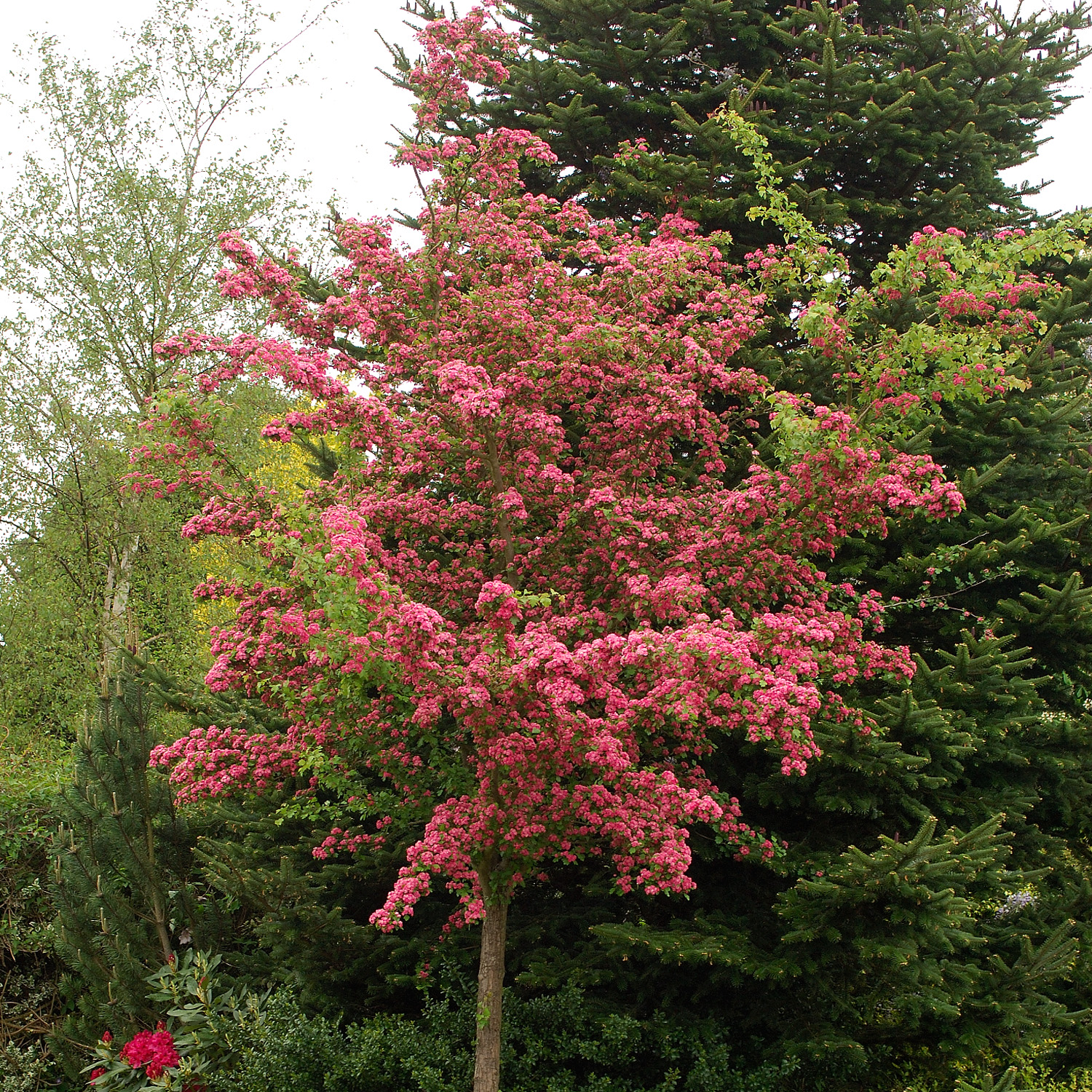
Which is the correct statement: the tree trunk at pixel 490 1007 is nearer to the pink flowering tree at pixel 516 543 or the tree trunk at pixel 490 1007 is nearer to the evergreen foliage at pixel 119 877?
the pink flowering tree at pixel 516 543

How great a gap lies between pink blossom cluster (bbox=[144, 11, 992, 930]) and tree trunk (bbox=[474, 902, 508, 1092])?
0.87 ft

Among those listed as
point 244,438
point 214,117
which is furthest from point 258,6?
point 244,438

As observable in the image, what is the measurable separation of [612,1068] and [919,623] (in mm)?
4647

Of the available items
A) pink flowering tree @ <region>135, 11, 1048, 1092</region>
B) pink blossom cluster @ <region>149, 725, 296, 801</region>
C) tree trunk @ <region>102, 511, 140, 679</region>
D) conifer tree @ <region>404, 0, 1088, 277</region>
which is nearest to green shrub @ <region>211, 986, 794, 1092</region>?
pink flowering tree @ <region>135, 11, 1048, 1092</region>

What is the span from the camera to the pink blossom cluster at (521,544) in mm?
5148

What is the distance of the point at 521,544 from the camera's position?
708 centimetres

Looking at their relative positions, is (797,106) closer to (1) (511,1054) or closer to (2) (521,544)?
(2) (521,544)

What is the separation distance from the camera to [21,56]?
669 inches

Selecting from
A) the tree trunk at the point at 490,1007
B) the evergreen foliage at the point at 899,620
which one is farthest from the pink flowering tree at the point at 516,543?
the evergreen foliage at the point at 899,620

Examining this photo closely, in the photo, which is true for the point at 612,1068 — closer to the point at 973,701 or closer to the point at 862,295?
the point at 973,701

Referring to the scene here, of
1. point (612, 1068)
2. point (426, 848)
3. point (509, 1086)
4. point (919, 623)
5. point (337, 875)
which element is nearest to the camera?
point (426, 848)

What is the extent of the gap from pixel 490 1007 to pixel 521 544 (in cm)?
331

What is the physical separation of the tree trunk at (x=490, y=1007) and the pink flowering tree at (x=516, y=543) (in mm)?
20

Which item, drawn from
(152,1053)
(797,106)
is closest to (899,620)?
(797,106)
